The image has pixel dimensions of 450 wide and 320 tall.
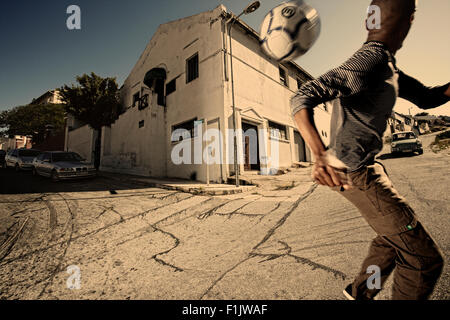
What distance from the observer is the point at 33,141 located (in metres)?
29.7

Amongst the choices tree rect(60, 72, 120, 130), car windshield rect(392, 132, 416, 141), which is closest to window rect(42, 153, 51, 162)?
tree rect(60, 72, 120, 130)

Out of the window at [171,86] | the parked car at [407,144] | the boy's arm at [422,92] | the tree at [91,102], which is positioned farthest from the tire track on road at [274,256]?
the tree at [91,102]

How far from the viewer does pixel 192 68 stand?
1105cm

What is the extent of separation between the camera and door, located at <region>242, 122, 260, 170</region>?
412 inches

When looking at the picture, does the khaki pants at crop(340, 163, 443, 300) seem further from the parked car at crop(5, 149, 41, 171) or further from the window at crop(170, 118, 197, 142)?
the parked car at crop(5, 149, 41, 171)

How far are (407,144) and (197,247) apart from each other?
46.1ft

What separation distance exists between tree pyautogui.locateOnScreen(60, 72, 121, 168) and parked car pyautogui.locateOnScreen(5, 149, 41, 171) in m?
4.96

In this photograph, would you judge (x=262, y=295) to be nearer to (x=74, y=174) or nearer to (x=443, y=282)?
(x=443, y=282)

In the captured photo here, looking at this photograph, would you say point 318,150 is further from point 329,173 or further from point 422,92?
point 422,92

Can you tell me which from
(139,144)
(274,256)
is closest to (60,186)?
(139,144)
